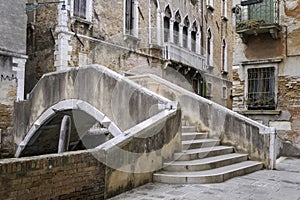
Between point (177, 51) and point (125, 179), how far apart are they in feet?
39.4

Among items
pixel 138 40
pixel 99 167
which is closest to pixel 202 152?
pixel 99 167

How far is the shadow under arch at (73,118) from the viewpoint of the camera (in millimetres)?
7061

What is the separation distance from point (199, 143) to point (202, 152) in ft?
1.58

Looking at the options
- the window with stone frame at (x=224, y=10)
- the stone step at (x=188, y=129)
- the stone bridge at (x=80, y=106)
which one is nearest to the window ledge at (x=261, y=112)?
the stone step at (x=188, y=129)

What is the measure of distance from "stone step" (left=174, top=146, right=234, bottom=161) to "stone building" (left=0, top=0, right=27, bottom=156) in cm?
629

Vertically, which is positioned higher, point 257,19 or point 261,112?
point 257,19

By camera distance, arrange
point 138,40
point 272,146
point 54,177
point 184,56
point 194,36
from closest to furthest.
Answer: point 54,177 → point 272,146 → point 138,40 → point 184,56 → point 194,36

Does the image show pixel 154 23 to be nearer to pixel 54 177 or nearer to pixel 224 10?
pixel 224 10

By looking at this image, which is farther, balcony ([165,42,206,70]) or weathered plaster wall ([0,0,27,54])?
balcony ([165,42,206,70])

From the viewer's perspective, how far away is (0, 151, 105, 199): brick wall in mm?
3420

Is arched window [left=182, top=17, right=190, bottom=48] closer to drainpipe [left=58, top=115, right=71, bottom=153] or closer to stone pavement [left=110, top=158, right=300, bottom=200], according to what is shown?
drainpipe [left=58, top=115, right=71, bottom=153]

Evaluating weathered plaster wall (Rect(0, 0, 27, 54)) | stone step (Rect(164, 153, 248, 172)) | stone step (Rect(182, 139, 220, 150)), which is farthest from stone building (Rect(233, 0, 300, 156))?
weathered plaster wall (Rect(0, 0, 27, 54))

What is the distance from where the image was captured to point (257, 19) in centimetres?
1026

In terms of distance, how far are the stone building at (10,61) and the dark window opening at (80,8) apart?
1.81 meters
